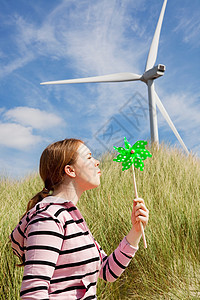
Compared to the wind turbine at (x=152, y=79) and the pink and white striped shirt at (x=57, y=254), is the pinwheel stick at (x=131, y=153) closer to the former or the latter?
the pink and white striped shirt at (x=57, y=254)

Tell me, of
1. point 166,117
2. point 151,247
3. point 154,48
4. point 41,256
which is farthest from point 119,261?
point 154,48

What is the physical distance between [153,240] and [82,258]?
99.1 inches

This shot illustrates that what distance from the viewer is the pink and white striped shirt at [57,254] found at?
148 cm

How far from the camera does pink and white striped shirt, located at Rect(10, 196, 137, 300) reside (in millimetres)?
1477

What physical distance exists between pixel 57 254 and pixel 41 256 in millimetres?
82

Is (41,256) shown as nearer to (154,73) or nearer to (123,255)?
(123,255)

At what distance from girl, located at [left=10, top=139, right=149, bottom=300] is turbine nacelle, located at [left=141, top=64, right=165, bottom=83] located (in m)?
11.0

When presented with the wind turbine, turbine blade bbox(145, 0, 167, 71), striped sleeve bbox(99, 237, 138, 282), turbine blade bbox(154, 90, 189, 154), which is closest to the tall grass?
striped sleeve bbox(99, 237, 138, 282)

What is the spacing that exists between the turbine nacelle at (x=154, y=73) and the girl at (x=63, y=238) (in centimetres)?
1098

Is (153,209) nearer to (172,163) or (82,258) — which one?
(82,258)

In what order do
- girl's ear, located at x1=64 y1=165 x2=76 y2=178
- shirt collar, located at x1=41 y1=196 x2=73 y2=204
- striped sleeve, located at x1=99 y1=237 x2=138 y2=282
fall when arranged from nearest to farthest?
1. shirt collar, located at x1=41 y1=196 x2=73 y2=204
2. girl's ear, located at x1=64 y1=165 x2=76 y2=178
3. striped sleeve, located at x1=99 y1=237 x2=138 y2=282

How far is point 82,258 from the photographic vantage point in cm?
162

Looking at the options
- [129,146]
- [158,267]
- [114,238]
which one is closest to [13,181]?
[114,238]

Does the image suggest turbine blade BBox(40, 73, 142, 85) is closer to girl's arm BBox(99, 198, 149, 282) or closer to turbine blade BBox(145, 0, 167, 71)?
turbine blade BBox(145, 0, 167, 71)
